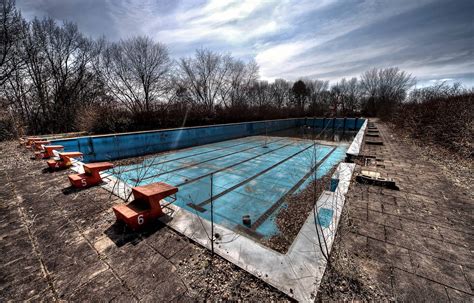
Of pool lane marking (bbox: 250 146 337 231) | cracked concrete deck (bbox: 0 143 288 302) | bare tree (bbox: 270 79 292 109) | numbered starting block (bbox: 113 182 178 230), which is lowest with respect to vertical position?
pool lane marking (bbox: 250 146 337 231)

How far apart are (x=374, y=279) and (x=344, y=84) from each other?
3416 centimetres

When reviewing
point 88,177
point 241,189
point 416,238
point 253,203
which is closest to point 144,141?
point 88,177

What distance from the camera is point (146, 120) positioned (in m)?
9.12

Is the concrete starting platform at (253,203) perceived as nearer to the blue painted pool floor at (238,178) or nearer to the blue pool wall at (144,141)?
the blue painted pool floor at (238,178)

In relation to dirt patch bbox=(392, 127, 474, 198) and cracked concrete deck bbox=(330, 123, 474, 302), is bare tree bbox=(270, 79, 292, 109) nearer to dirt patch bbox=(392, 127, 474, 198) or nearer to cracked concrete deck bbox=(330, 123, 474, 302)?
dirt patch bbox=(392, 127, 474, 198)

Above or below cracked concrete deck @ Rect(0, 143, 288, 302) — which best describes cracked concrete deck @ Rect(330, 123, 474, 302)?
below

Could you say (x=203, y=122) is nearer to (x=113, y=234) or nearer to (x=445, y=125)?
(x=113, y=234)

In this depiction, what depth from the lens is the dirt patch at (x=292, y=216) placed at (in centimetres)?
229

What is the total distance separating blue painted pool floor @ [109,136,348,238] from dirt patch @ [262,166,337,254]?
0.13 meters

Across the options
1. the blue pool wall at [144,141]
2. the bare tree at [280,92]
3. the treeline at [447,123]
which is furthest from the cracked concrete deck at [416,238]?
the bare tree at [280,92]

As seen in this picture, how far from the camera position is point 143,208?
6.39 feet

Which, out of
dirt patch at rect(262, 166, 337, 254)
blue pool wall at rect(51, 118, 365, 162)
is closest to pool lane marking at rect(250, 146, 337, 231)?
dirt patch at rect(262, 166, 337, 254)

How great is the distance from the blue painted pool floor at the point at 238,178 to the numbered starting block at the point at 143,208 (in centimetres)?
69

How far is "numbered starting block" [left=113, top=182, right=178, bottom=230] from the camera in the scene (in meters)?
1.80
